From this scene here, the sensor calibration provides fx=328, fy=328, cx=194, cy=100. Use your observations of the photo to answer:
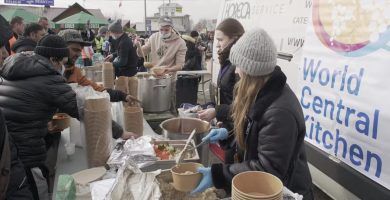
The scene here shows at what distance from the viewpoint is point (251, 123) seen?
1.65 m

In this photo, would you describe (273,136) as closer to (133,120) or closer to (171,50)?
(133,120)

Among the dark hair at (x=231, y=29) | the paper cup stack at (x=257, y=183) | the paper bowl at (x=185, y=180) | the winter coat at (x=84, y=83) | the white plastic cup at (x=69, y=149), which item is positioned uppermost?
the dark hair at (x=231, y=29)

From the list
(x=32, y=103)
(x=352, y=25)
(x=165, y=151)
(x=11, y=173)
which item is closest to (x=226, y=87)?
(x=165, y=151)

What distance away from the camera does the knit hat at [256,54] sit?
161 centimetres

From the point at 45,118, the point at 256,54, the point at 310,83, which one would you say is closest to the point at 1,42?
the point at 45,118

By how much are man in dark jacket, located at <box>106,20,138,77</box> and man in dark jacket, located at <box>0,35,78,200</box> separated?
3.35 metres

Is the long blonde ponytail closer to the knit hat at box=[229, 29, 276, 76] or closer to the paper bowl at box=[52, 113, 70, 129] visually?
the knit hat at box=[229, 29, 276, 76]

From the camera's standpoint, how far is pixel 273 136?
1.52 metres

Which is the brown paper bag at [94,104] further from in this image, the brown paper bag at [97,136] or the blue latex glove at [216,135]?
the blue latex glove at [216,135]

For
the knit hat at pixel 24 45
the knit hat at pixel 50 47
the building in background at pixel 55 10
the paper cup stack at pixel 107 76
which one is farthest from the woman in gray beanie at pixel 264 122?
the building in background at pixel 55 10

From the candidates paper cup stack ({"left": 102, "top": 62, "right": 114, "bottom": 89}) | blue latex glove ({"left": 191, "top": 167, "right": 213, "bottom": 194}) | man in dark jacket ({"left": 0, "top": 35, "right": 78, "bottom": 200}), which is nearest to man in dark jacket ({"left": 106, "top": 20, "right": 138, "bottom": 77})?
paper cup stack ({"left": 102, "top": 62, "right": 114, "bottom": 89})

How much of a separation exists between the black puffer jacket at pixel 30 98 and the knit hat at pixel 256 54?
1275mm

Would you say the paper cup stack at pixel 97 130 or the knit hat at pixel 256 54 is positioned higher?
the knit hat at pixel 256 54

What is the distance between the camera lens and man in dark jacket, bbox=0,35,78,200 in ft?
7.07
